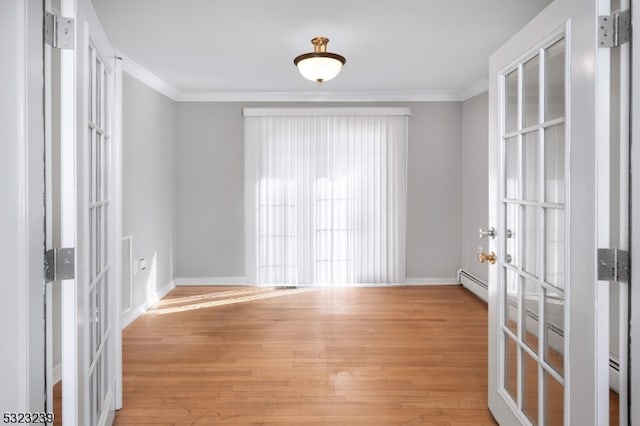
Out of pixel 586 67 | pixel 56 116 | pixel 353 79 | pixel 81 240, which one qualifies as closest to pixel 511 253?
pixel 586 67

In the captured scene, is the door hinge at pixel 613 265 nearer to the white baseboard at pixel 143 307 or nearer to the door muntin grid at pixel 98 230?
the door muntin grid at pixel 98 230

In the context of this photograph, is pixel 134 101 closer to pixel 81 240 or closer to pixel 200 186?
pixel 200 186

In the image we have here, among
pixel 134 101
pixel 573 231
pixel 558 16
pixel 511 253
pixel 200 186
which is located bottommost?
pixel 511 253

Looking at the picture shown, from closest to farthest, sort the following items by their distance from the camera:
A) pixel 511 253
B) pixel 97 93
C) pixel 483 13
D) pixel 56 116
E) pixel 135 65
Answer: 1. pixel 97 93
2. pixel 511 253
3. pixel 56 116
4. pixel 483 13
5. pixel 135 65

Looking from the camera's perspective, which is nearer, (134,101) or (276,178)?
(134,101)

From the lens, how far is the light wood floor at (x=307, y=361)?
2.41 metres

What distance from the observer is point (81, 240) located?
58.7 inches

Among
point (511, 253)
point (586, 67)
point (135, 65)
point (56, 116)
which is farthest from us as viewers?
point (135, 65)

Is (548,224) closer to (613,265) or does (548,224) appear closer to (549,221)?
(549,221)

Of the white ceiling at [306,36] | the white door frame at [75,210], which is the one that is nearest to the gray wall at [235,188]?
the white ceiling at [306,36]

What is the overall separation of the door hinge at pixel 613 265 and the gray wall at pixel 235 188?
14.1ft

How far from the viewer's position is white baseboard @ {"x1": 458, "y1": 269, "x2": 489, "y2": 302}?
16.0ft

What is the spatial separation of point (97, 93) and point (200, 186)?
12.2ft

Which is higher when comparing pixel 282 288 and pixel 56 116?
pixel 56 116
